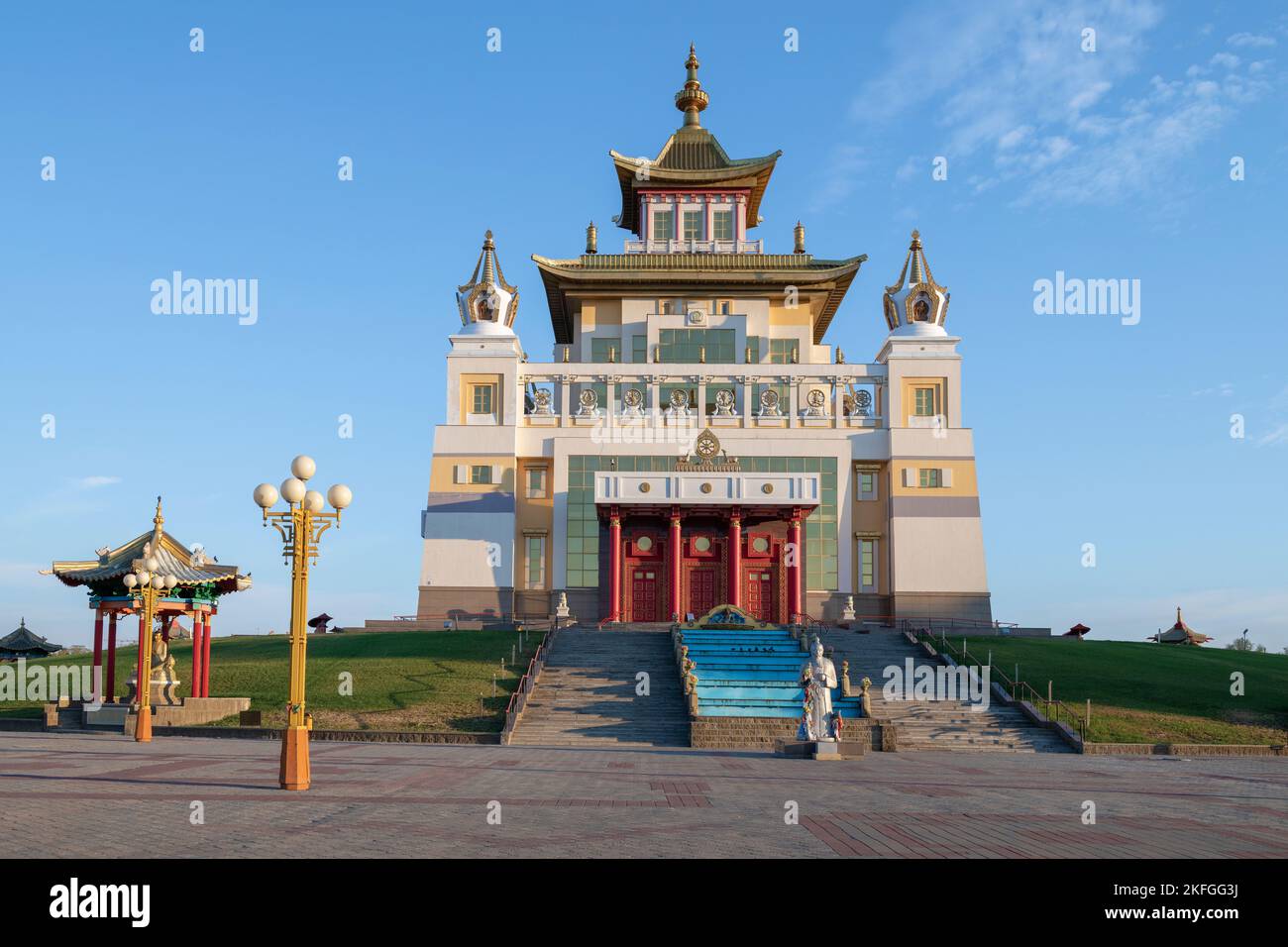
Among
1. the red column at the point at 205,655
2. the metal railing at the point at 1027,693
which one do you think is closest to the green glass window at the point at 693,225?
the metal railing at the point at 1027,693

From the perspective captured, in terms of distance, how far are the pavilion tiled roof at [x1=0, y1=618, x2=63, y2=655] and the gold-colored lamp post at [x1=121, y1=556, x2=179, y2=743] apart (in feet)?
107

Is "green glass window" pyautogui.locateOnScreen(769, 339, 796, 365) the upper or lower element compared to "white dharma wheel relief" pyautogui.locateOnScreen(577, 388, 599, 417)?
upper

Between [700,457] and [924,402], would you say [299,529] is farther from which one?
[924,402]

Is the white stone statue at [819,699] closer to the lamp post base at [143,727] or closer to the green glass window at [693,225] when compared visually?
the lamp post base at [143,727]

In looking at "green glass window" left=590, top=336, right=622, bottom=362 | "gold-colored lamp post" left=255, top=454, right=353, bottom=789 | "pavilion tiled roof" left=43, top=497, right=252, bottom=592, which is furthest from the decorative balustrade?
"gold-colored lamp post" left=255, top=454, right=353, bottom=789

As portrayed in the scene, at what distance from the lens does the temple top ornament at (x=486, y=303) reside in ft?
183

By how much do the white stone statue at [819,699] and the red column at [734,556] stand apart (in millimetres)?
21526

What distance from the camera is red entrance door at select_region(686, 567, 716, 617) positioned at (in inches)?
1994

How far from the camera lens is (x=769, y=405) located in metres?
54.2

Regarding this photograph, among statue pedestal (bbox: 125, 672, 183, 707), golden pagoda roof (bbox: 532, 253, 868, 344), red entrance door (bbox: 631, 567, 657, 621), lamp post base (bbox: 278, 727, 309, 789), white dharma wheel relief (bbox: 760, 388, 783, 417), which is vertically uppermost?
golden pagoda roof (bbox: 532, 253, 868, 344)

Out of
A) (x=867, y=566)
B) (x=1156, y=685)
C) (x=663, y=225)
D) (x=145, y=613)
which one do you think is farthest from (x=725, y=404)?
(x=145, y=613)

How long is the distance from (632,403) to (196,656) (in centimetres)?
2627

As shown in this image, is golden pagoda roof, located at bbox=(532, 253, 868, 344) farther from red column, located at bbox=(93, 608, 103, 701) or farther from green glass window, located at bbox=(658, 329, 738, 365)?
red column, located at bbox=(93, 608, 103, 701)
